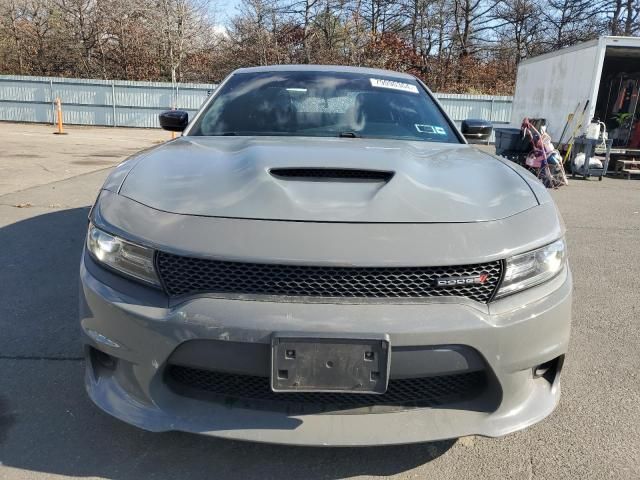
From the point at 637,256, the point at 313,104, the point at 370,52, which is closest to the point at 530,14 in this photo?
the point at 370,52

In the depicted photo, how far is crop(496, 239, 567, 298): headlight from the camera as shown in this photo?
1.81m

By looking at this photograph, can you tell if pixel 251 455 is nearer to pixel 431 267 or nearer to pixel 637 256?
pixel 431 267

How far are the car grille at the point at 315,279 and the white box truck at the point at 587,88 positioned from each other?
37.3 feet

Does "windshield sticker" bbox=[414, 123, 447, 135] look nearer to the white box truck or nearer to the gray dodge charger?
the gray dodge charger

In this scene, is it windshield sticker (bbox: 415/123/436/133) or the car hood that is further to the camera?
windshield sticker (bbox: 415/123/436/133)

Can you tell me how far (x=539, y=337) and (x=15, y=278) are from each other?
12.8ft

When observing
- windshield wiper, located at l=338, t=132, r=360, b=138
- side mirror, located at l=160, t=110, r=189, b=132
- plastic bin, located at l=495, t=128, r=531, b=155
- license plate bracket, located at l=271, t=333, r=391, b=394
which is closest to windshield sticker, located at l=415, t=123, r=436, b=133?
windshield wiper, located at l=338, t=132, r=360, b=138

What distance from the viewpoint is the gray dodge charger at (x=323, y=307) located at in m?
1.67

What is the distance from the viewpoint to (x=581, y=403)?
8.59ft

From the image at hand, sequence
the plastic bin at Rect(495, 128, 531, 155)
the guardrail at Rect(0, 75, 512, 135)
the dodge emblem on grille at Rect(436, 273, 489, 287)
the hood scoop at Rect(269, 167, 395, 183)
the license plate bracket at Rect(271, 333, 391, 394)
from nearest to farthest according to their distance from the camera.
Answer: the license plate bracket at Rect(271, 333, 391, 394), the dodge emblem on grille at Rect(436, 273, 489, 287), the hood scoop at Rect(269, 167, 395, 183), the plastic bin at Rect(495, 128, 531, 155), the guardrail at Rect(0, 75, 512, 135)

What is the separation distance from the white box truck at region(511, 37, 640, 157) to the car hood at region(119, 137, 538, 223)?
35.0 ft

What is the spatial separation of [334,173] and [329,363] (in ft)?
2.60

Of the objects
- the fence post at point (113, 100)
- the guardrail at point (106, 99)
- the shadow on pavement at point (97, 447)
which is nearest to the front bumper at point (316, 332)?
the shadow on pavement at point (97, 447)

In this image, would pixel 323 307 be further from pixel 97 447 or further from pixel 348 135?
pixel 348 135
